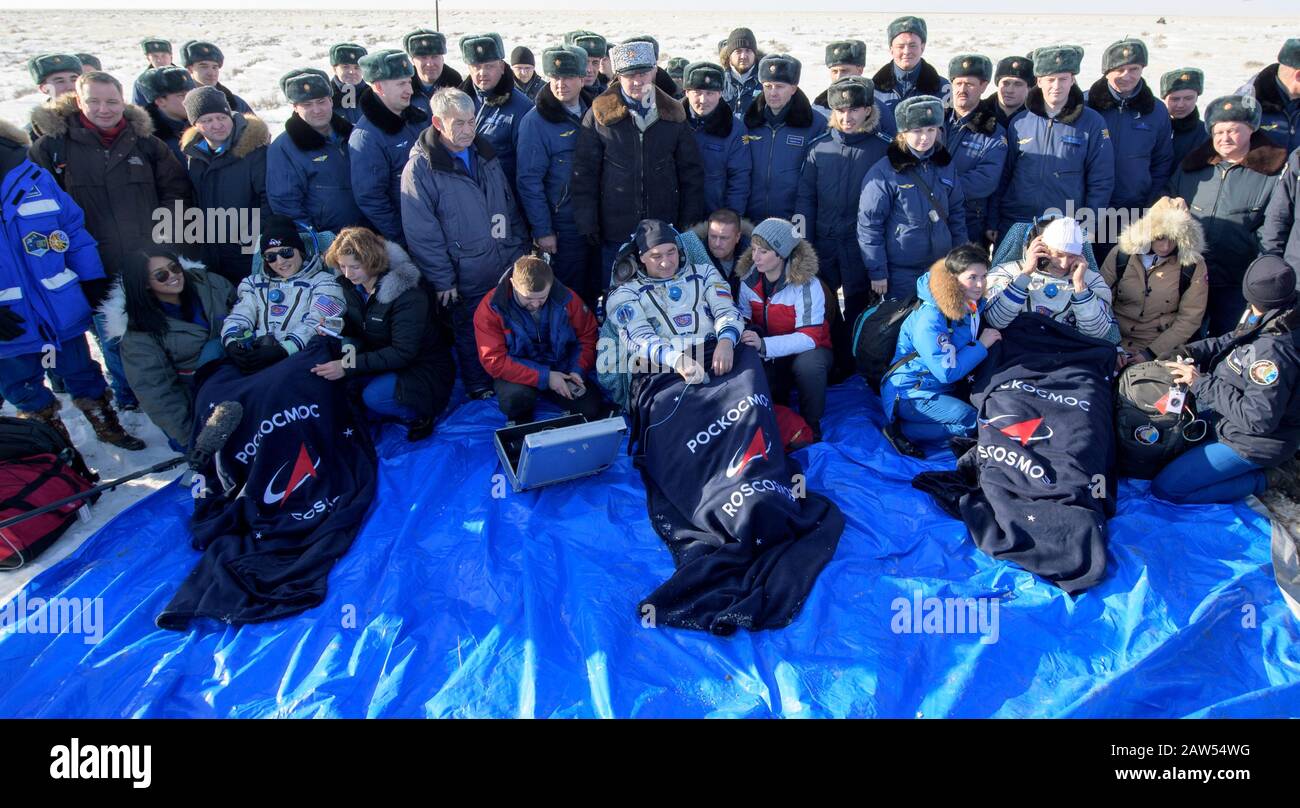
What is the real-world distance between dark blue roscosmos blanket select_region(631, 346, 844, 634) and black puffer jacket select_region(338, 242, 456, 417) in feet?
4.70

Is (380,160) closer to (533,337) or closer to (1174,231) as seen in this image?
(533,337)

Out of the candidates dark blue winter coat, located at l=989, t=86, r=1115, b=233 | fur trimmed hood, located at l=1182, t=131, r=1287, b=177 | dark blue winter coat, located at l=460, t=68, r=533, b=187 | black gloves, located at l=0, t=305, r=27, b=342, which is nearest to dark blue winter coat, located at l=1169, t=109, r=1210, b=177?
fur trimmed hood, located at l=1182, t=131, r=1287, b=177

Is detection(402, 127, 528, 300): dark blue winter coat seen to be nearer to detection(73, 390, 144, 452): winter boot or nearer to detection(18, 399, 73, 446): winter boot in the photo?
detection(73, 390, 144, 452): winter boot

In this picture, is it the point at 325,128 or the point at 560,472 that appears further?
the point at 325,128

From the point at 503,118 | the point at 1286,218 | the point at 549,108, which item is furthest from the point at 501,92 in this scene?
the point at 1286,218

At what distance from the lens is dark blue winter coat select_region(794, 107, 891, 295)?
201 inches

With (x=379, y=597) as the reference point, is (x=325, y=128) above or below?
above

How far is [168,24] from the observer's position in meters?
31.4

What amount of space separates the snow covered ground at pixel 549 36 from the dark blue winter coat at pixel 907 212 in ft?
16.7

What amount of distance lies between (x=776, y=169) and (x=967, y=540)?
2912mm

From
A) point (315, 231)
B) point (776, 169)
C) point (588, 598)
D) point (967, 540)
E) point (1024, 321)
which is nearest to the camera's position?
point (588, 598)

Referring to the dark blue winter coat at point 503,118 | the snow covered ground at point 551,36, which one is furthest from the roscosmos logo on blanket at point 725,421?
the snow covered ground at point 551,36
